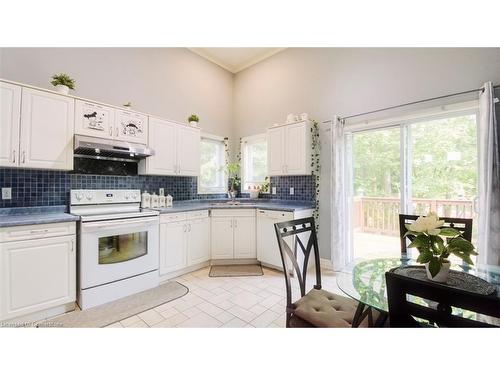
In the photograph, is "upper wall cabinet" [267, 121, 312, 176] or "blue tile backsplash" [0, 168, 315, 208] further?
"upper wall cabinet" [267, 121, 312, 176]

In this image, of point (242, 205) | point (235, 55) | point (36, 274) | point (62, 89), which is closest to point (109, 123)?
point (62, 89)

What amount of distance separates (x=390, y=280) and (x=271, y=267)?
2636 millimetres

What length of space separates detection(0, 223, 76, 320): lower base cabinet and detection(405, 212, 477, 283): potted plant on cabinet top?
2739 mm

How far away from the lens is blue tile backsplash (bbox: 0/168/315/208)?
219 centimetres

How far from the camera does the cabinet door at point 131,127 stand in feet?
8.68

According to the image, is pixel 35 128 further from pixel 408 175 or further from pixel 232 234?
pixel 408 175

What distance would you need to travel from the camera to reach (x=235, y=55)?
161 inches

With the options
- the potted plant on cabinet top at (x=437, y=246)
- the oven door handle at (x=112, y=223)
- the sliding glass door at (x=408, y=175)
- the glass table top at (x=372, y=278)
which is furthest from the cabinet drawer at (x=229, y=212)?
the potted plant on cabinet top at (x=437, y=246)

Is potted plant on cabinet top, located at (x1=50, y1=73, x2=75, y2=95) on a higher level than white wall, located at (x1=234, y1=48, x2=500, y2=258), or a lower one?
lower

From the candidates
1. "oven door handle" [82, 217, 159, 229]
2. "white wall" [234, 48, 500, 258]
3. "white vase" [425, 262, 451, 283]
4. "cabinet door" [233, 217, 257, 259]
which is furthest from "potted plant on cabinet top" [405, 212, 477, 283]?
"oven door handle" [82, 217, 159, 229]

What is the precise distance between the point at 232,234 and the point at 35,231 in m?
2.19

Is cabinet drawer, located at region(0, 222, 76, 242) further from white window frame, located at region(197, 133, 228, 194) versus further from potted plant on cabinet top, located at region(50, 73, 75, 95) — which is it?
white window frame, located at region(197, 133, 228, 194)
